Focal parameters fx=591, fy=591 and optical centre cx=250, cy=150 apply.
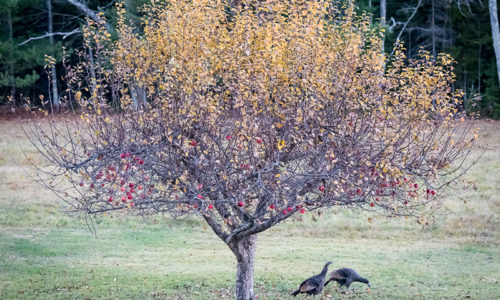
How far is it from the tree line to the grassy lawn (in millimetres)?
13270

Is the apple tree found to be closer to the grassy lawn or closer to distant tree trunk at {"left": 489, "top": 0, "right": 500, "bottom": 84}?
the grassy lawn

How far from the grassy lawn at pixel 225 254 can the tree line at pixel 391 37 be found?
1327cm

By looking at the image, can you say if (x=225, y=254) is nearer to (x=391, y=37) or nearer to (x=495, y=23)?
(x=495, y=23)

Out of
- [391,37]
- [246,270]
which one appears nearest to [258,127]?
[246,270]

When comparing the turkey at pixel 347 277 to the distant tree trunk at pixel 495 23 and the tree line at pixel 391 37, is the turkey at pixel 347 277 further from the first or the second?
the distant tree trunk at pixel 495 23

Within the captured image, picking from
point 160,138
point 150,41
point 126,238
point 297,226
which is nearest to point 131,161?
point 160,138

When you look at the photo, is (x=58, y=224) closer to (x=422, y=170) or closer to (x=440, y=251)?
(x=440, y=251)

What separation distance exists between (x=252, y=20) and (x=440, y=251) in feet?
33.1

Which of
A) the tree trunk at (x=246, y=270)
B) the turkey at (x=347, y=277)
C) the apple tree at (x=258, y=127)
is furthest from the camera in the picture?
the turkey at (x=347, y=277)

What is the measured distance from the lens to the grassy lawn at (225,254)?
1315 cm

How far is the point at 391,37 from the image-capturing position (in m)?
39.6

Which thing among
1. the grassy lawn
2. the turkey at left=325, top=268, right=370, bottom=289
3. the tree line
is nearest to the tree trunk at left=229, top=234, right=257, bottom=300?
the grassy lawn

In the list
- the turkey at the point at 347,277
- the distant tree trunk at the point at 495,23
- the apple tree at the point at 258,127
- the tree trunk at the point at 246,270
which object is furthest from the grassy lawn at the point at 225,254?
the distant tree trunk at the point at 495,23

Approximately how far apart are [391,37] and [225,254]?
2662 centimetres
